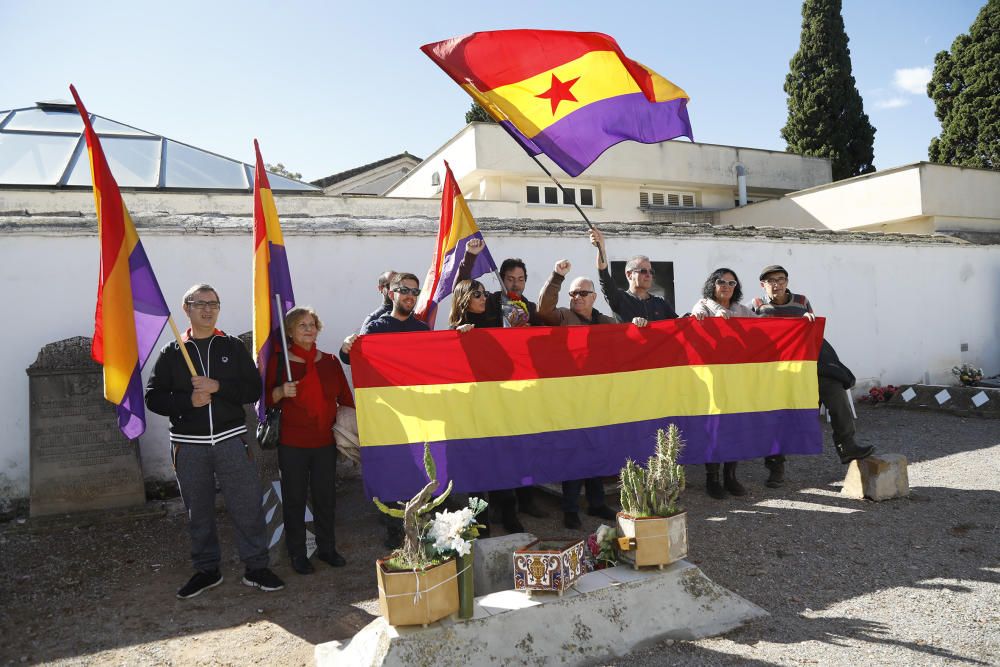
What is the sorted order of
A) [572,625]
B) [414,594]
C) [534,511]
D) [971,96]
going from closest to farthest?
[414,594], [572,625], [534,511], [971,96]

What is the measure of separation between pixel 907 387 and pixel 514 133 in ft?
27.9

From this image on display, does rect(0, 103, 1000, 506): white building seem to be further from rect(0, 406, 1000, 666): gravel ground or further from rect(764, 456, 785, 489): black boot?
rect(764, 456, 785, 489): black boot

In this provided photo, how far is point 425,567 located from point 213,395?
2018 mm

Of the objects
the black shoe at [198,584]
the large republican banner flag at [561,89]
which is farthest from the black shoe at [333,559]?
the large republican banner flag at [561,89]

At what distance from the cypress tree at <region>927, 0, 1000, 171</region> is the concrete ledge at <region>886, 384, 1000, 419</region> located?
1237cm

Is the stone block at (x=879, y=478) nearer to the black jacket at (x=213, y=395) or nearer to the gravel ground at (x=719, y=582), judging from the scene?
the gravel ground at (x=719, y=582)

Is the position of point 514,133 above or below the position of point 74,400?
above

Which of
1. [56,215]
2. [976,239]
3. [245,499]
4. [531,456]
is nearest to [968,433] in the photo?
[976,239]

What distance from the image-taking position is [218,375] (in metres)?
4.38

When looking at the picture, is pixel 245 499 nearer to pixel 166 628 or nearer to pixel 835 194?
pixel 166 628

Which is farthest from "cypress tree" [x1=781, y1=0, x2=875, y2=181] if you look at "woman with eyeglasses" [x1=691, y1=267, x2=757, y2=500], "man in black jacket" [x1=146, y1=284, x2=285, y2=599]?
"man in black jacket" [x1=146, y1=284, x2=285, y2=599]

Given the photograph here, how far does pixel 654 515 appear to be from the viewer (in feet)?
12.6

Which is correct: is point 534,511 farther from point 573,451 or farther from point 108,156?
point 108,156

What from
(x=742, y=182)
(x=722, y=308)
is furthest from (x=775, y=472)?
(x=742, y=182)
